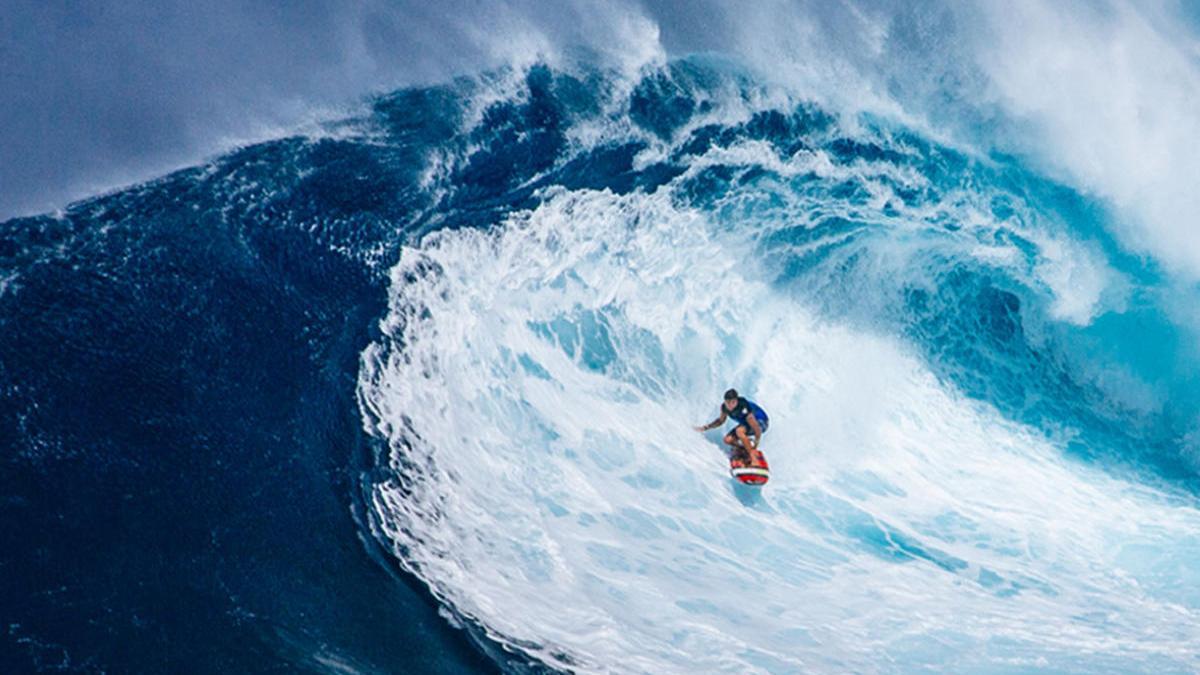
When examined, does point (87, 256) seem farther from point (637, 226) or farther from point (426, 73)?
point (637, 226)

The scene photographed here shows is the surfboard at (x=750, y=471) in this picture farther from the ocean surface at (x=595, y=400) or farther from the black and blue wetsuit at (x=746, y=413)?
the black and blue wetsuit at (x=746, y=413)

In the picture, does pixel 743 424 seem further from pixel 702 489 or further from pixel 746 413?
pixel 702 489

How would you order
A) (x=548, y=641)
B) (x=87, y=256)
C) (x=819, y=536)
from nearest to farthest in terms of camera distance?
(x=548, y=641) < (x=87, y=256) < (x=819, y=536)

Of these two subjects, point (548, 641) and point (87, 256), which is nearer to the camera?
point (548, 641)

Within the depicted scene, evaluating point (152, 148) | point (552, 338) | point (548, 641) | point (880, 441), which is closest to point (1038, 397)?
point (880, 441)

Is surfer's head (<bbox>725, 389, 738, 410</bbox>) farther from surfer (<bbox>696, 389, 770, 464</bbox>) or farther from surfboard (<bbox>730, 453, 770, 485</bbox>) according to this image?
surfboard (<bbox>730, 453, 770, 485</bbox>)
